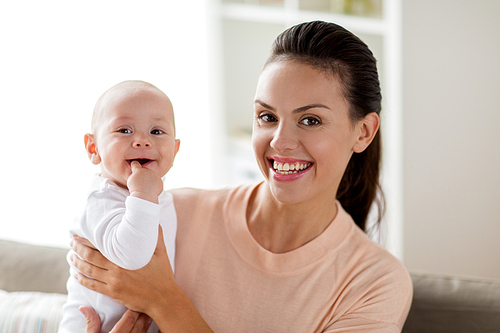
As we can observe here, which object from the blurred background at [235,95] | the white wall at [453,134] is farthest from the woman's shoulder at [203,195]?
the white wall at [453,134]

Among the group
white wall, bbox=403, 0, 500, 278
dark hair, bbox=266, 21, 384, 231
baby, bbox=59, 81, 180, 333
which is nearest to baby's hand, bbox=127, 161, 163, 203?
baby, bbox=59, 81, 180, 333

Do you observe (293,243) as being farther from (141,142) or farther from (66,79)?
(66,79)

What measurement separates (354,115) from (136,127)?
58 cm

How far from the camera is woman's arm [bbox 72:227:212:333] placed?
126cm

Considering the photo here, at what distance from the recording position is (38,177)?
3748mm

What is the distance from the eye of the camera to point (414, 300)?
157 centimetres

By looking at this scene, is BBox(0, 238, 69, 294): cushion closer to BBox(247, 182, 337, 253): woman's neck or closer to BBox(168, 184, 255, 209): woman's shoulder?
BBox(168, 184, 255, 209): woman's shoulder

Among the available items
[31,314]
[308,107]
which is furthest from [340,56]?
[31,314]

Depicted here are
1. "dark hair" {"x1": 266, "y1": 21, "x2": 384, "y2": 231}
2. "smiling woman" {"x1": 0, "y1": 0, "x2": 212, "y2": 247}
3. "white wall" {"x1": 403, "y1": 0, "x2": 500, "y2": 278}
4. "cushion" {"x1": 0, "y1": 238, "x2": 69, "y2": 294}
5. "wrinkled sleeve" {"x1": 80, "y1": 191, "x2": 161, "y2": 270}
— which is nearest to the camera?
"wrinkled sleeve" {"x1": 80, "y1": 191, "x2": 161, "y2": 270}

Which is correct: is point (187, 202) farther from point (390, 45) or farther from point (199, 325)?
point (390, 45)

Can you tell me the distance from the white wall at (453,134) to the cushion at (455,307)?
950 millimetres

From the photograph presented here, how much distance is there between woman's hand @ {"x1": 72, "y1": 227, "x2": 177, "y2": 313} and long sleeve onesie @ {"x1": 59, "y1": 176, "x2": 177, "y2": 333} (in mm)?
51

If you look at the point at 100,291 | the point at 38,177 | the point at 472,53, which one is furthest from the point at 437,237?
the point at 38,177

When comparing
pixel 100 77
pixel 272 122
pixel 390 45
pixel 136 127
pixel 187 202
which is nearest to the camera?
pixel 136 127
